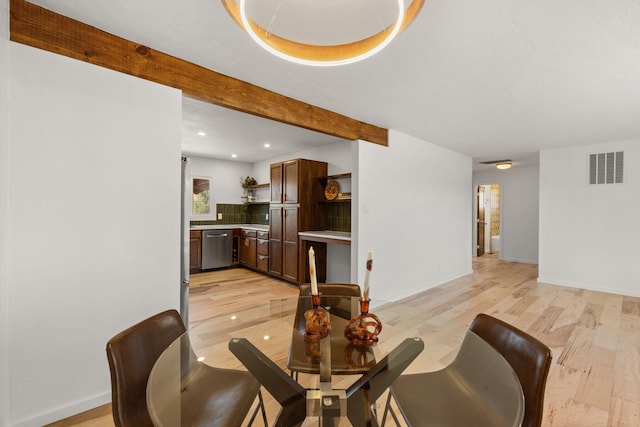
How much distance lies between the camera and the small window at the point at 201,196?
239 inches

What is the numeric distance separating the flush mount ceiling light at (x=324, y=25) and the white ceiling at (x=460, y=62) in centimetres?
26

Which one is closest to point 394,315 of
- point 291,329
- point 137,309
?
point 291,329

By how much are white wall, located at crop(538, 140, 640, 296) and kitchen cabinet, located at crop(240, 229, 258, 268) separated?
5.31m

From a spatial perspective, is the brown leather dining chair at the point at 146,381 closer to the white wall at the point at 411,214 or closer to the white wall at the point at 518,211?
the white wall at the point at 411,214

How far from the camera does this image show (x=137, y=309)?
6.24ft

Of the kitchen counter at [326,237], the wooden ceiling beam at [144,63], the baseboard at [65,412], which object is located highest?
the wooden ceiling beam at [144,63]

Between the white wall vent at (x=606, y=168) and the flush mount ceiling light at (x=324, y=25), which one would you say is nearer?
the flush mount ceiling light at (x=324, y=25)

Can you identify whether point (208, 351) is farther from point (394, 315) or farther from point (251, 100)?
point (251, 100)

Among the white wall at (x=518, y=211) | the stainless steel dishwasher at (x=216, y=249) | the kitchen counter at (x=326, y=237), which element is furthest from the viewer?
the white wall at (x=518, y=211)

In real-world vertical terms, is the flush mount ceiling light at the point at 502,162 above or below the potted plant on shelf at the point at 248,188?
above

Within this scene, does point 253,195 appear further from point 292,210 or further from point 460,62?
point 460,62

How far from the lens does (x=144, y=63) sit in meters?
1.92

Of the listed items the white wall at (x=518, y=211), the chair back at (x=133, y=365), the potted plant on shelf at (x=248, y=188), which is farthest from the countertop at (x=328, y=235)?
the white wall at (x=518, y=211)

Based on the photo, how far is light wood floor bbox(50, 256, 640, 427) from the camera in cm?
170
